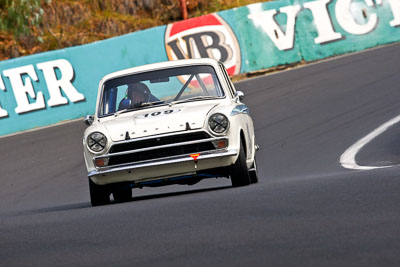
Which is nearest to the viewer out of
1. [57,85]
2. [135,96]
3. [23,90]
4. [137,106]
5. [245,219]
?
[245,219]

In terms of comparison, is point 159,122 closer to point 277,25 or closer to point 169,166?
point 169,166

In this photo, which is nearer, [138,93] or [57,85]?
[138,93]

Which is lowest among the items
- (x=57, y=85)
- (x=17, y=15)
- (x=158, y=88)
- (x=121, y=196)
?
(x=121, y=196)

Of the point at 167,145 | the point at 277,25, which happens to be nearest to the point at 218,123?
the point at 167,145

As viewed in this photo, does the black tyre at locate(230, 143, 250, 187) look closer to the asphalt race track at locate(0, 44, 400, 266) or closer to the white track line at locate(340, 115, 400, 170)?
the asphalt race track at locate(0, 44, 400, 266)

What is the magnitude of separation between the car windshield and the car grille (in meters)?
0.91

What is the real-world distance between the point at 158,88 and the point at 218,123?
1.33 m

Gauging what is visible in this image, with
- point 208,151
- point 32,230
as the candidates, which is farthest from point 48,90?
point 32,230

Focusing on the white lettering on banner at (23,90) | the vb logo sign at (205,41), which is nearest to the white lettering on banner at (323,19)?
the vb logo sign at (205,41)

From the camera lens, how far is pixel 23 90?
70.2 ft

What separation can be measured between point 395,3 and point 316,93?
4.64 m

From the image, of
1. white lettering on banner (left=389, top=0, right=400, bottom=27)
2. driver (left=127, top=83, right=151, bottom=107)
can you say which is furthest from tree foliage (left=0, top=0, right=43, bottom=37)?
driver (left=127, top=83, right=151, bottom=107)

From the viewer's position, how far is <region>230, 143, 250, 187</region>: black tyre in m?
9.34

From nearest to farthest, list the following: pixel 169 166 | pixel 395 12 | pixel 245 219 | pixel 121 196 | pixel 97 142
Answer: pixel 245 219
pixel 169 166
pixel 97 142
pixel 121 196
pixel 395 12
